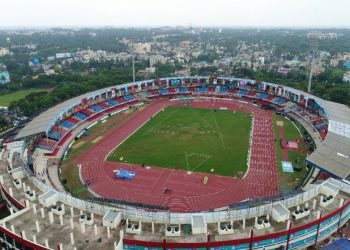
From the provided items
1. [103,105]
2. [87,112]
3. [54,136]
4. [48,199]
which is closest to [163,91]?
[103,105]

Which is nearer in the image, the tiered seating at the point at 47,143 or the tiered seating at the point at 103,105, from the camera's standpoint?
the tiered seating at the point at 47,143

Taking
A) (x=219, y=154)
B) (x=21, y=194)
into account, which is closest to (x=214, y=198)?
(x=219, y=154)

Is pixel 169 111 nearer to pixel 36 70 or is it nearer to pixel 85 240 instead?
pixel 85 240

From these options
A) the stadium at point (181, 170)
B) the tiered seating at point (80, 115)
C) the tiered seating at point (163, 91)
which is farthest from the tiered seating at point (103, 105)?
the tiered seating at point (163, 91)

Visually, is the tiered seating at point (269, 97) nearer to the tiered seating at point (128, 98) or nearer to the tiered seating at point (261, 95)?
the tiered seating at point (261, 95)

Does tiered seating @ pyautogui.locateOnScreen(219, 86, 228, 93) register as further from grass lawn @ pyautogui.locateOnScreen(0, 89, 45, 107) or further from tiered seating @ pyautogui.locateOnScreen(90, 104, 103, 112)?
grass lawn @ pyautogui.locateOnScreen(0, 89, 45, 107)

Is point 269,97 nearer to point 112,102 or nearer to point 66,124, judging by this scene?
point 112,102
